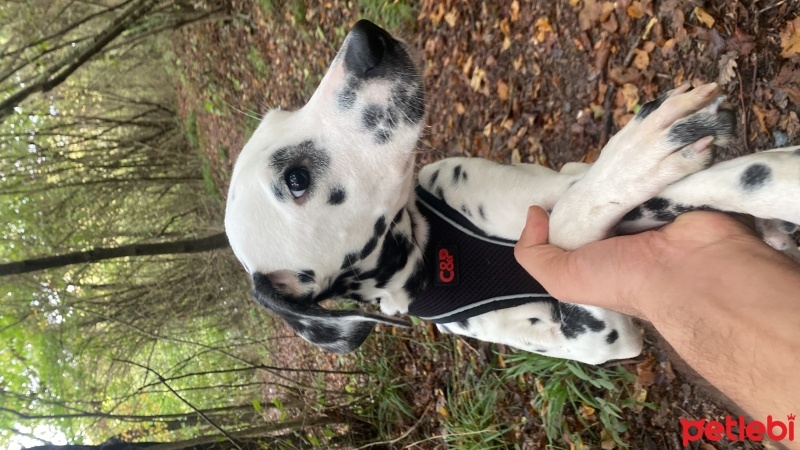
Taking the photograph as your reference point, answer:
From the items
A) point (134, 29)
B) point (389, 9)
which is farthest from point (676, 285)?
point (134, 29)

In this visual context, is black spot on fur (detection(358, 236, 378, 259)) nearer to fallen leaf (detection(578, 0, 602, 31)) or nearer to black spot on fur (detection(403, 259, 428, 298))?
black spot on fur (detection(403, 259, 428, 298))

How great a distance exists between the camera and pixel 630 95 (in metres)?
4.43

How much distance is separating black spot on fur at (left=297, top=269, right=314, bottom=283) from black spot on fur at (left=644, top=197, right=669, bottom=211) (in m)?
→ 1.68

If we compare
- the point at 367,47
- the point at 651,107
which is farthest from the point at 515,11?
the point at 651,107

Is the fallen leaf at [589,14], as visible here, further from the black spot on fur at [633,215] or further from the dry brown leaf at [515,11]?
the black spot on fur at [633,215]

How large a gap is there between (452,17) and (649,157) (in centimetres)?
469

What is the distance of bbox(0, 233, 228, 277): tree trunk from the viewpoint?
21.5 feet

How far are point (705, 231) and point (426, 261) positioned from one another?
1.69m

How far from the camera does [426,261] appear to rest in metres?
3.38

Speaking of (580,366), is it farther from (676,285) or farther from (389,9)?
(389,9)

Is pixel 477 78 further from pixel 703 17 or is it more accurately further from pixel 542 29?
pixel 703 17

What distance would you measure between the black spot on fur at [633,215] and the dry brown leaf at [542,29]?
10.8ft

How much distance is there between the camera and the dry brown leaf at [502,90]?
567 cm

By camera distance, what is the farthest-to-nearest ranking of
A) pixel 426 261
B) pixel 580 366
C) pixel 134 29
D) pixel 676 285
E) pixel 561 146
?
pixel 134 29, pixel 561 146, pixel 580 366, pixel 426 261, pixel 676 285
